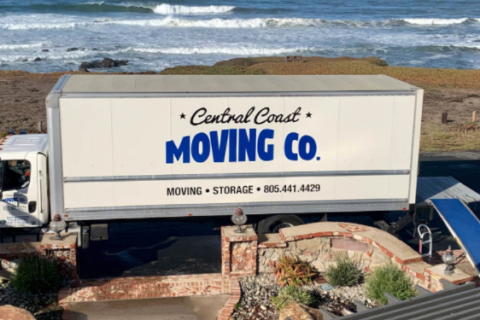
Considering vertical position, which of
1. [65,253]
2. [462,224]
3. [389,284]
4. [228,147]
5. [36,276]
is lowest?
[36,276]

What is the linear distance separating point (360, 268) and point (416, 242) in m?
3.26

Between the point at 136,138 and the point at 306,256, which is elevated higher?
the point at 136,138

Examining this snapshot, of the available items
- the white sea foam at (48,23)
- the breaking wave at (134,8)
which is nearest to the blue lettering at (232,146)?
the white sea foam at (48,23)

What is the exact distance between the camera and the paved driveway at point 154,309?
10.7 meters

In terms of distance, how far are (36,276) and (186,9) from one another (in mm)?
88673

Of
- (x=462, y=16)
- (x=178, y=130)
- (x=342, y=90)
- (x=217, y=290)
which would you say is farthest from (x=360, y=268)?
(x=462, y=16)

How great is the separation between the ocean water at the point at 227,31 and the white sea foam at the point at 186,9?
8.8 inches

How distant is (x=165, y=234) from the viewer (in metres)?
15.4

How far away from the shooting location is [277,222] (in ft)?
46.0

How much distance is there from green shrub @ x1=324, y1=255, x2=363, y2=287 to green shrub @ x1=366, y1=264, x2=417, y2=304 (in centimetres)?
44

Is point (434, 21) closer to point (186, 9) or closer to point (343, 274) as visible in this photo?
point (186, 9)

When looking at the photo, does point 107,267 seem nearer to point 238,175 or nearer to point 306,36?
point 238,175

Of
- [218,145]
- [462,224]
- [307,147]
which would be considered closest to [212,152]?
[218,145]

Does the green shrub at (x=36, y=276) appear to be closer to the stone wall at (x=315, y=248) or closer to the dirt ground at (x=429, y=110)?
the stone wall at (x=315, y=248)
